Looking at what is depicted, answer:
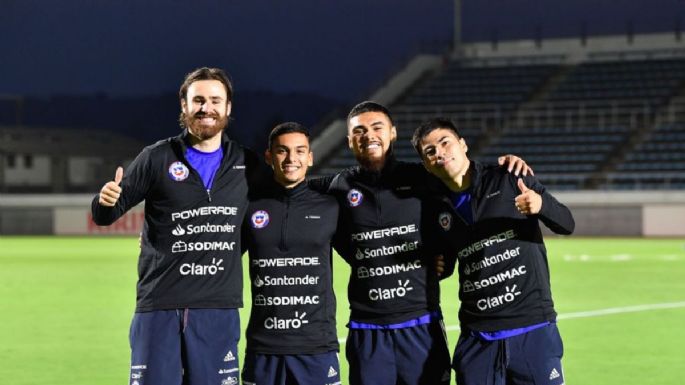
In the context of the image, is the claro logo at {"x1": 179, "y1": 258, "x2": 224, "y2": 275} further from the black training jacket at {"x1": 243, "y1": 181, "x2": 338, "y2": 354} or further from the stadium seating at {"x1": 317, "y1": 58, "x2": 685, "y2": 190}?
the stadium seating at {"x1": 317, "y1": 58, "x2": 685, "y2": 190}

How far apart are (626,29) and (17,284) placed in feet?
118

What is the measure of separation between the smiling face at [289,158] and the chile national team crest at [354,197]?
0.28m

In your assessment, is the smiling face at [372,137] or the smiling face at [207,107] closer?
the smiling face at [207,107]

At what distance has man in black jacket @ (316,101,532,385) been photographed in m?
5.99

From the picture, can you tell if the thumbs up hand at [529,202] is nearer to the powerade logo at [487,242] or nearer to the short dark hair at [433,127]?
the powerade logo at [487,242]

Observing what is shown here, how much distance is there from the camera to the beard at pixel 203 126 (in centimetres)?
566

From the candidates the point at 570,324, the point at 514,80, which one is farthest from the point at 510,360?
the point at 514,80

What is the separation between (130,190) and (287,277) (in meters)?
0.88

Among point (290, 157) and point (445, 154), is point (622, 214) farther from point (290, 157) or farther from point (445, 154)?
point (290, 157)

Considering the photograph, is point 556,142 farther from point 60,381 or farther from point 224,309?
point 224,309

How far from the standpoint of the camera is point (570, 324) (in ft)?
40.4

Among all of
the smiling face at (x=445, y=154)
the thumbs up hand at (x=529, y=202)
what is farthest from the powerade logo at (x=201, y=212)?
the thumbs up hand at (x=529, y=202)

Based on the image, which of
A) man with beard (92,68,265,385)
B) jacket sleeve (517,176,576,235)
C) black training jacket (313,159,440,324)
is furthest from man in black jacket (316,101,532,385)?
man with beard (92,68,265,385)

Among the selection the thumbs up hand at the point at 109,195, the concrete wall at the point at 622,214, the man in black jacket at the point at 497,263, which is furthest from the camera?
the concrete wall at the point at 622,214
